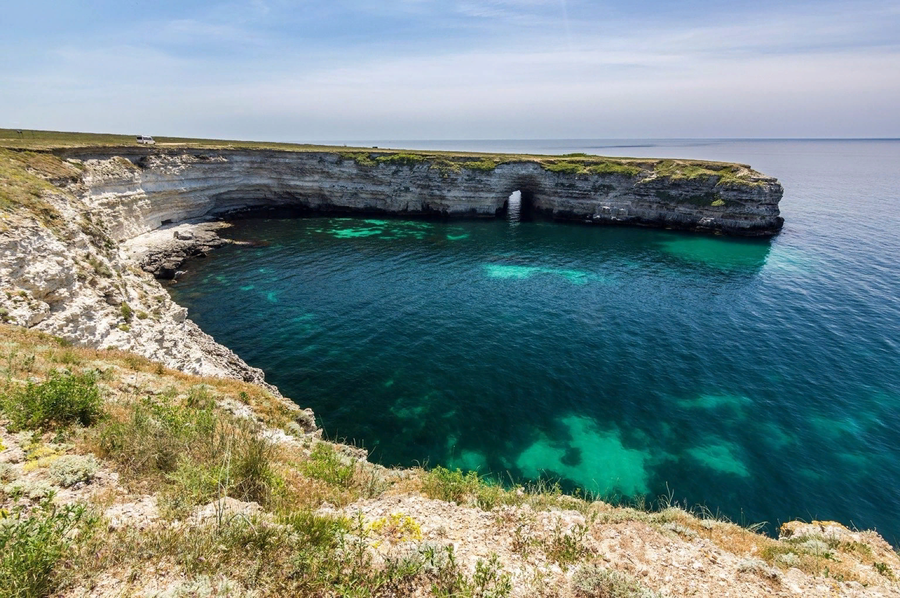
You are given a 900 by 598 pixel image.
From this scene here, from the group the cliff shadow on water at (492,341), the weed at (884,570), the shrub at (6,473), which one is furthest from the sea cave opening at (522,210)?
the shrub at (6,473)

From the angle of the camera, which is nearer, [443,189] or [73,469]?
[73,469]

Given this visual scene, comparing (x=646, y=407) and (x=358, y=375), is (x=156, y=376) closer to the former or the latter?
(x=358, y=375)

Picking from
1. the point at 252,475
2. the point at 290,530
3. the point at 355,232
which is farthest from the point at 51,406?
the point at 355,232

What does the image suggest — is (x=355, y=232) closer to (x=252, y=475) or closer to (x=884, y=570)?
(x=252, y=475)

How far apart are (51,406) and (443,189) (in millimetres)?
67408

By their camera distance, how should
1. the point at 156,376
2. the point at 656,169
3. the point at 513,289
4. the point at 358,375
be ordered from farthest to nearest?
the point at 656,169, the point at 513,289, the point at 358,375, the point at 156,376

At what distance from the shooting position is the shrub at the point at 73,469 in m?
7.68

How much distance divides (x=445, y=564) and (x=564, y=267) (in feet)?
148

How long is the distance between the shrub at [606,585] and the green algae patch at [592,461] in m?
12.1

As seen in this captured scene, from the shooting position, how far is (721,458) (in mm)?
21094

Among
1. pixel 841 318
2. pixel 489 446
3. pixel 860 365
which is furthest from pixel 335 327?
pixel 841 318

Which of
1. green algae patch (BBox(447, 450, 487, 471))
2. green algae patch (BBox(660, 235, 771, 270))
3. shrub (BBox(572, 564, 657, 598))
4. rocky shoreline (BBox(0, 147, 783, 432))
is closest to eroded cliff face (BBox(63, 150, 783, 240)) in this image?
rocky shoreline (BBox(0, 147, 783, 432))

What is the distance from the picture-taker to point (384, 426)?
22.8 m

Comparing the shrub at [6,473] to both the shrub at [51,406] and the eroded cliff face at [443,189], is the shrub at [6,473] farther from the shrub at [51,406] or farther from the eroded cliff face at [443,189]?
the eroded cliff face at [443,189]
